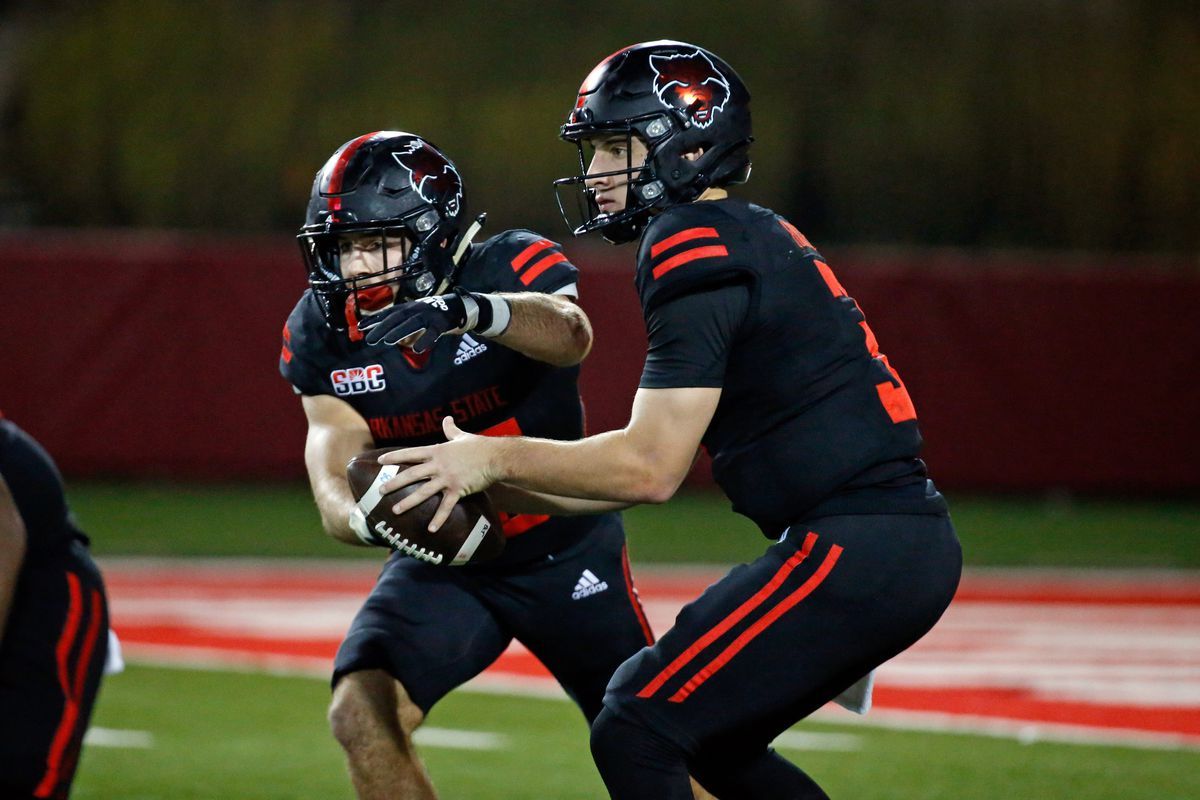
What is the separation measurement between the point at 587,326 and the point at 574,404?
0.37 metres

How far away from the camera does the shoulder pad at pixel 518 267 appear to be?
159 inches

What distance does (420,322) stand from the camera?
134 inches

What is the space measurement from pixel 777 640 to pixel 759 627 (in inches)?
1.6

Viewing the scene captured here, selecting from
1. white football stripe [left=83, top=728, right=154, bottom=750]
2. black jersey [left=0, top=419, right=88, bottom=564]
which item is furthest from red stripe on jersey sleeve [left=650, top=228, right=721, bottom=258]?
white football stripe [left=83, top=728, right=154, bottom=750]

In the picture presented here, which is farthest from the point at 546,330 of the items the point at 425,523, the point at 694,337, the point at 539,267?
the point at 694,337

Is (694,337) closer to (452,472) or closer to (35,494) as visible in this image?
(452,472)

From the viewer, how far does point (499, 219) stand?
49.3 ft

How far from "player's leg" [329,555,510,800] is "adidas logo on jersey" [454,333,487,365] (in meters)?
0.53

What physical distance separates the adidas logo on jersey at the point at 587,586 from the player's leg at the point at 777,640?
0.95m

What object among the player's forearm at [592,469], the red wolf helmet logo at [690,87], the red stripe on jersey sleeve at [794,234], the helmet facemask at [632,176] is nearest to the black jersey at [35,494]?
the player's forearm at [592,469]

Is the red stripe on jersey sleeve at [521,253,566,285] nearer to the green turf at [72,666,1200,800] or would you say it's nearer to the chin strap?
the chin strap

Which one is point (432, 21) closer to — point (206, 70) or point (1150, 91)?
point (206, 70)

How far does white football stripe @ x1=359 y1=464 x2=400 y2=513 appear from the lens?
10.6ft

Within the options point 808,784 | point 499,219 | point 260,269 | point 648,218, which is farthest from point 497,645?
point 499,219
